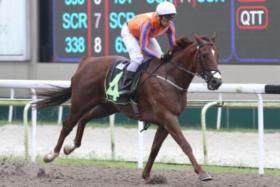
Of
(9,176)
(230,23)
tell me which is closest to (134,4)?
(230,23)

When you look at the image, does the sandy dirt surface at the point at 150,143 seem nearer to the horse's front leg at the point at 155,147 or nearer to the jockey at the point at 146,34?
the horse's front leg at the point at 155,147

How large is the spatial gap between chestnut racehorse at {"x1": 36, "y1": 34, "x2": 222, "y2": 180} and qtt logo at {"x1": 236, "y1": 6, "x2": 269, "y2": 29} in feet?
11.9

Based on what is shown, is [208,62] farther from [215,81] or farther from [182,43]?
[182,43]

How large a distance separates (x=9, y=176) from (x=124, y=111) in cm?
112

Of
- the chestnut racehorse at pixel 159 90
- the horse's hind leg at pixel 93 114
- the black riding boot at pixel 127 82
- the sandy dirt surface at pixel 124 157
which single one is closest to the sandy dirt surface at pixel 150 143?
the sandy dirt surface at pixel 124 157

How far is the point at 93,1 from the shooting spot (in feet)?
40.7

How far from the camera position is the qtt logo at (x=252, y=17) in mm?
11250

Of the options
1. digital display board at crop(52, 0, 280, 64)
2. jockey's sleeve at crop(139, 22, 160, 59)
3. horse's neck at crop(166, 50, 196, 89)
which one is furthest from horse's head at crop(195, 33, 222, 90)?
digital display board at crop(52, 0, 280, 64)

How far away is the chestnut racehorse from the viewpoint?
6.98 m

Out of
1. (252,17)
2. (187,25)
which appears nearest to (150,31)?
(252,17)

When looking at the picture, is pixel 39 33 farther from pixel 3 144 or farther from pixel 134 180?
pixel 134 180

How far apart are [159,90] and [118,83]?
482 mm

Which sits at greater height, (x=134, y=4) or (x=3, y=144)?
(x=134, y=4)

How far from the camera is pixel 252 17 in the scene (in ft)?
37.2
